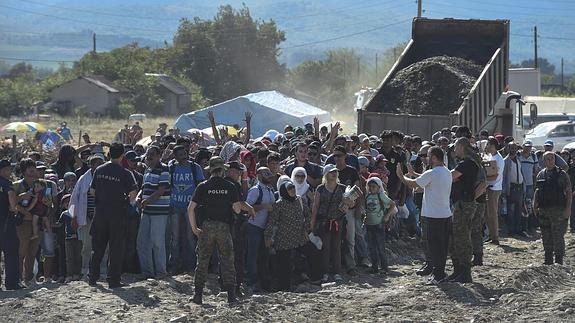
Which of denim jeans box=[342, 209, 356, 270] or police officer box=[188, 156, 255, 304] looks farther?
denim jeans box=[342, 209, 356, 270]

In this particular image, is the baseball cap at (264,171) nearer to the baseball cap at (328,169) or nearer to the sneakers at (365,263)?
→ the baseball cap at (328,169)

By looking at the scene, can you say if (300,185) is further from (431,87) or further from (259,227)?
(431,87)

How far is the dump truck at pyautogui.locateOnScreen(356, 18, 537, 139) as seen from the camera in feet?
80.9

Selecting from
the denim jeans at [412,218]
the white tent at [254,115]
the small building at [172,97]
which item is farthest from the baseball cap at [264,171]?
the small building at [172,97]

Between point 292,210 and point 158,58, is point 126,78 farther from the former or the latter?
point 292,210

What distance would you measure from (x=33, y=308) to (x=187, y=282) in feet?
7.94

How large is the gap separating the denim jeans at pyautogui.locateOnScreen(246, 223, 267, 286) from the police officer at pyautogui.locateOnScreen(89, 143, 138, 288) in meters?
1.61

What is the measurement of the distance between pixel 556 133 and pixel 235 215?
25.7 m

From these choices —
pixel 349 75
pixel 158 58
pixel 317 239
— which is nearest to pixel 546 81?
pixel 349 75

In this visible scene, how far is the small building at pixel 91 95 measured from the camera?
79.1 meters

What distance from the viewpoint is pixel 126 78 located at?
8400cm

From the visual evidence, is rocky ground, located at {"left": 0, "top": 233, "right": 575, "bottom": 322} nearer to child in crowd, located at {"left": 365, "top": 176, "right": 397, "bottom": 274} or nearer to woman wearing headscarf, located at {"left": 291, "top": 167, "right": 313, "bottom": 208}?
child in crowd, located at {"left": 365, "top": 176, "right": 397, "bottom": 274}

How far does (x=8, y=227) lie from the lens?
1387 cm

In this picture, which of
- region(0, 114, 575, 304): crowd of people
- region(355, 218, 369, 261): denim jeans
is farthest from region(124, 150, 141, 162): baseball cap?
region(355, 218, 369, 261): denim jeans
